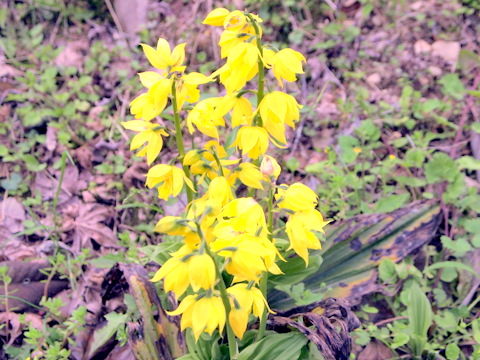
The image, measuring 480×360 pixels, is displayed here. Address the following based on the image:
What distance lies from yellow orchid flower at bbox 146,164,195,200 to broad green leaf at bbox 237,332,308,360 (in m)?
0.66

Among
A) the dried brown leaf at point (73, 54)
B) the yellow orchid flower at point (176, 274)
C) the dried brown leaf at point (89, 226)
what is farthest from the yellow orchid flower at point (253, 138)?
the dried brown leaf at point (73, 54)

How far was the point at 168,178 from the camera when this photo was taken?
1.86 m

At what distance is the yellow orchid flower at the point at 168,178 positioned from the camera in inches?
71.5

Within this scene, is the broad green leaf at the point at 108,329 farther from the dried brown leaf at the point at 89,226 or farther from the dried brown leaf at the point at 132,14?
the dried brown leaf at the point at 132,14

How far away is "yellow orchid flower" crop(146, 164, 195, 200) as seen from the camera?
1.82m

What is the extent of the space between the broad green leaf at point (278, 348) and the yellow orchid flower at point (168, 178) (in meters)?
0.66

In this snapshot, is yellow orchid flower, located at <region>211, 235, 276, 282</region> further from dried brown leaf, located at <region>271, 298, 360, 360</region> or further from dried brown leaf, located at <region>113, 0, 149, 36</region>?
dried brown leaf, located at <region>113, 0, 149, 36</region>

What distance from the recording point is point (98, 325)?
2.48 m

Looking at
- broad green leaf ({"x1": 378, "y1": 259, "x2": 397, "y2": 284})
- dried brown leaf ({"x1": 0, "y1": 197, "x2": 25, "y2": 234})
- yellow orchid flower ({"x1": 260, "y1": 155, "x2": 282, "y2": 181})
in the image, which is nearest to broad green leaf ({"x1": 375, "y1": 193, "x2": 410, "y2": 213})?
broad green leaf ({"x1": 378, "y1": 259, "x2": 397, "y2": 284})

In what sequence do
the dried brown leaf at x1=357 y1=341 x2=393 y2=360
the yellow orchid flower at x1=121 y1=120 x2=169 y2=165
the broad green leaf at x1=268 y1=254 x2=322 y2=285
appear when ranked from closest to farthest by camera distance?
the yellow orchid flower at x1=121 y1=120 x2=169 y2=165 < the broad green leaf at x1=268 y1=254 x2=322 y2=285 < the dried brown leaf at x1=357 y1=341 x2=393 y2=360

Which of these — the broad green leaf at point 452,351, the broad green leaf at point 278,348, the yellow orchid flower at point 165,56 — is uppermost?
the yellow orchid flower at point 165,56

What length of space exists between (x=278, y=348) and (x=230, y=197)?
0.61 m

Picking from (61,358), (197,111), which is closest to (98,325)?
(61,358)

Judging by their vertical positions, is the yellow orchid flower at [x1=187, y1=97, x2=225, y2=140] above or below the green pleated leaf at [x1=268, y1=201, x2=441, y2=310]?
above
